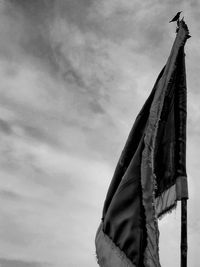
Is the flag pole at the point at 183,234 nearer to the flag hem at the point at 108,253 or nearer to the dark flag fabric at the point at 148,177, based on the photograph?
the dark flag fabric at the point at 148,177

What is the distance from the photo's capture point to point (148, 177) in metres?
6.59

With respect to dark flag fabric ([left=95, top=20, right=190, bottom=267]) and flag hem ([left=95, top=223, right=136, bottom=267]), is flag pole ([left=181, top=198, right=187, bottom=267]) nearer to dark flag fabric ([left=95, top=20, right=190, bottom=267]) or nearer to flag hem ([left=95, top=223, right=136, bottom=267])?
dark flag fabric ([left=95, top=20, right=190, bottom=267])

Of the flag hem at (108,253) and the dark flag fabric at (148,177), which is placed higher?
the dark flag fabric at (148,177)

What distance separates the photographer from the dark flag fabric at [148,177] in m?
6.29

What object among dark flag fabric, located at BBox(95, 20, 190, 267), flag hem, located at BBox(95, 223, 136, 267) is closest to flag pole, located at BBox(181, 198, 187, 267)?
dark flag fabric, located at BBox(95, 20, 190, 267)

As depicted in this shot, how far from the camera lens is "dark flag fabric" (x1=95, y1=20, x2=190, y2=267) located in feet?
20.6

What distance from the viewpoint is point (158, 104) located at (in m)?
7.21

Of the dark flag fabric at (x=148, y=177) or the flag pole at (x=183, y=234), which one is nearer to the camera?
the dark flag fabric at (x=148, y=177)

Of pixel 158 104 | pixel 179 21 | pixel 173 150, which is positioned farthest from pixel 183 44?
pixel 173 150

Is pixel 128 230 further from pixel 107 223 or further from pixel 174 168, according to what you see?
pixel 174 168

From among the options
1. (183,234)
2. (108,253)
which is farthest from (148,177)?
(108,253)

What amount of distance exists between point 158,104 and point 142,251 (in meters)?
2.30

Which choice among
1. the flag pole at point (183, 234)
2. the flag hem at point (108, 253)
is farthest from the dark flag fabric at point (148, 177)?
the flag pole at point (183, 234)

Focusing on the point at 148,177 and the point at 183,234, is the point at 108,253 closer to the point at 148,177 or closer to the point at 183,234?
the point at 183,234
